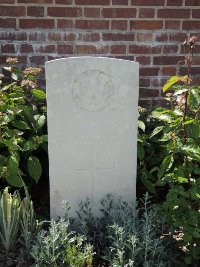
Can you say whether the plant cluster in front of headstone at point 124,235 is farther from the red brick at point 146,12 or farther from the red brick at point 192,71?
the red brick at point 146,12

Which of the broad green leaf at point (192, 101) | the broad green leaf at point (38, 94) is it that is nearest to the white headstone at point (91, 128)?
the broad green leaf at point (192, 101)

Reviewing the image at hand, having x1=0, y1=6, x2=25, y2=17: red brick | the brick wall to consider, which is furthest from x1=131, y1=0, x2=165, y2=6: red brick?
x1=0, y1=6, x2=25, y2=17: red brick

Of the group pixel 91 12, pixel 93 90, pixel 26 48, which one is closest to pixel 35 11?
pixel 26 48

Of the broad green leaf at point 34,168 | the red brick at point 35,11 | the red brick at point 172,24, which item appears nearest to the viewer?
the broad green leaf at point 34,168

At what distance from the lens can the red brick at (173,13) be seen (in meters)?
4.02

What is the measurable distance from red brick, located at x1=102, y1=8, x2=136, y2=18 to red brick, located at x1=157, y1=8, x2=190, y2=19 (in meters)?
0.23

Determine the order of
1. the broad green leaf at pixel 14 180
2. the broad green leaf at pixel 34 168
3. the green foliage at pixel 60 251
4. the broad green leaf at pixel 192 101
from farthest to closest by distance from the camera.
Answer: the broad green leaf at pixel 34 168
the broad green leaf at pixel 14 180
the broad green leaf at pixel 192 101
the green foliage at pixel 60 251

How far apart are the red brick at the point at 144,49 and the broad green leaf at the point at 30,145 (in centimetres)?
123

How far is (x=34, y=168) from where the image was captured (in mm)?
3424

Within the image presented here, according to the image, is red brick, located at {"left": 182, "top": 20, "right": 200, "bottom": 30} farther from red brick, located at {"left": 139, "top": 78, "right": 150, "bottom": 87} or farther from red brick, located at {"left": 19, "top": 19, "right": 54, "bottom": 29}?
red brick, located at {"left": 19, "top": 19, "right": 54, "bottom": 29}

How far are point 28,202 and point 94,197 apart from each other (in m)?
0.45

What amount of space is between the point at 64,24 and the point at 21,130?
98cm

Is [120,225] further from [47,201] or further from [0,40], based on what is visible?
[0,40]

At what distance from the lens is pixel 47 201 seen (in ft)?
12.3
